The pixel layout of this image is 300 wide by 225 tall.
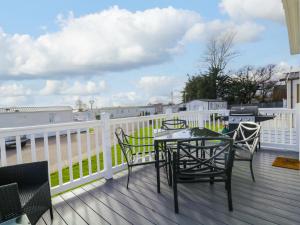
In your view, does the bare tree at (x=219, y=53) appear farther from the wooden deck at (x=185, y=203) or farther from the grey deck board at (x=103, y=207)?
the grey deck board at (x=103, y=207)

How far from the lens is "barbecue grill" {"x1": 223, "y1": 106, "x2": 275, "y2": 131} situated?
509 cm

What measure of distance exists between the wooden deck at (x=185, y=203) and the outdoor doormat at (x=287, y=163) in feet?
1.04

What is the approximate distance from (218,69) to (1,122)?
833 inches

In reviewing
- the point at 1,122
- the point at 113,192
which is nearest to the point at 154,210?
the point at 113,192

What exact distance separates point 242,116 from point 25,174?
15.4 feet

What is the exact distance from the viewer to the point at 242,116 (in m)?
5.17

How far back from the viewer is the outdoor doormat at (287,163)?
3784 millimetres

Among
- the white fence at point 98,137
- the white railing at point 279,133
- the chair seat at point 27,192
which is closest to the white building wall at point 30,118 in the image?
the white fence at point 98,137

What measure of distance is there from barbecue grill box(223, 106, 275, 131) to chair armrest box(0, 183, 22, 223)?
4.78 metres

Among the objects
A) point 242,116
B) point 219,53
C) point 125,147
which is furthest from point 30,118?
point 219,53

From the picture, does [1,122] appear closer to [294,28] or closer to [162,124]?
[162,124]

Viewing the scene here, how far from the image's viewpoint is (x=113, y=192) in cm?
297

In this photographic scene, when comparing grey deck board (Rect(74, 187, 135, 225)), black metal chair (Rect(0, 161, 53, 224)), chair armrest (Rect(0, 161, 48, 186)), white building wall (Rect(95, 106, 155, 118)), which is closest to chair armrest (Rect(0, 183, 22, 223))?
black metal chair (Rect(0, 161, 53, 224))

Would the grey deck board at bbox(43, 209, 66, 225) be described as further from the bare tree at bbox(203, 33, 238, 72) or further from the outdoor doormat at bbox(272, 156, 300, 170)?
the bare tree at bbox(203, 33, 238, 72)
